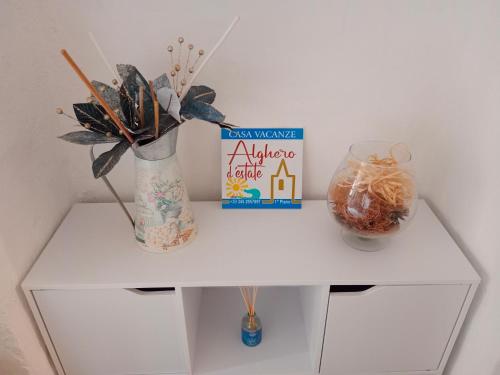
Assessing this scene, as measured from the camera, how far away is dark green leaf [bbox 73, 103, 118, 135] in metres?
0.76

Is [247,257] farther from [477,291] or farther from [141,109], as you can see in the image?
[477,291]

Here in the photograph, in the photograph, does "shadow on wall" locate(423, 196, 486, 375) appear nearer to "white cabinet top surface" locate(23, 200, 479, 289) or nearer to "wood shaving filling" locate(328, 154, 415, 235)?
"white cabinet top surface" locate(23, 200, 479, 289)

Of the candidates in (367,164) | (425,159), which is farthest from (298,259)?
(425,159)

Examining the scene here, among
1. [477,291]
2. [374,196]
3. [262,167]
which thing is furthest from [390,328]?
[262,167]

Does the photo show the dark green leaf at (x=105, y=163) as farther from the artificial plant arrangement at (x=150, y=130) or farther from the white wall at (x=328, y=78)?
the white wall at (x=328, y=78)

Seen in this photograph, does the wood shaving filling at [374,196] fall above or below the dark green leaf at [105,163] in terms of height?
below

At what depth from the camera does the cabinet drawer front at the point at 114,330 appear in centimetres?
90

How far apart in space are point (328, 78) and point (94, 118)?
561 mm

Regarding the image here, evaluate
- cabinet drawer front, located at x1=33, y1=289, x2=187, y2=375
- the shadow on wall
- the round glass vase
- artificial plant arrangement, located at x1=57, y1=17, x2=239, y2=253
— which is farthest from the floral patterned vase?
the shadow on wall

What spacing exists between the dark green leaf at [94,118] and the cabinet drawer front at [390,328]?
24.1 inches

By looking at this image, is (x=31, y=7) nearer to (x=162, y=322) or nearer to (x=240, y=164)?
(x=240, y=164)

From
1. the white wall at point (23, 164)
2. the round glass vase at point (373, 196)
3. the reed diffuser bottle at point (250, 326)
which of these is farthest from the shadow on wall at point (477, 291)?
the white wall at point (23, 164)

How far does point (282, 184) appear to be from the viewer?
3.57 ft

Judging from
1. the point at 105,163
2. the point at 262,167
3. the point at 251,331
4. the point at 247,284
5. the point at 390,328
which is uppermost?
the point at 105,163
